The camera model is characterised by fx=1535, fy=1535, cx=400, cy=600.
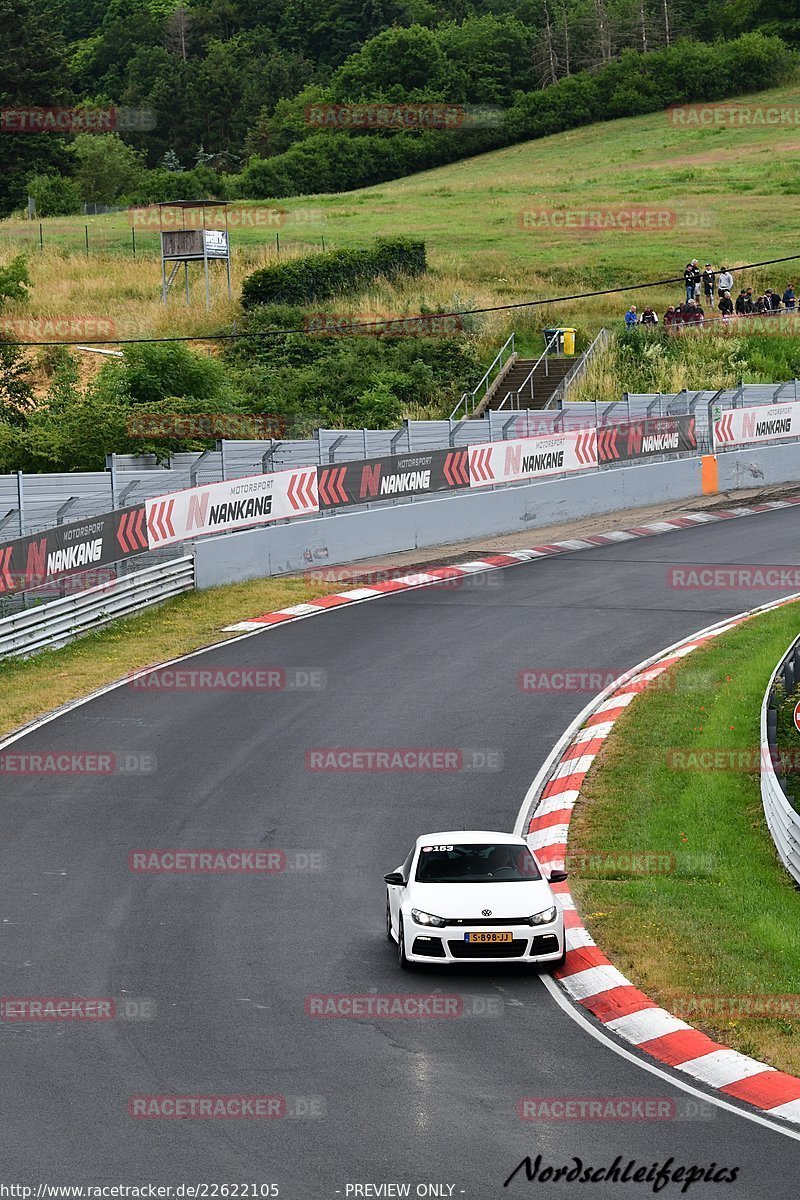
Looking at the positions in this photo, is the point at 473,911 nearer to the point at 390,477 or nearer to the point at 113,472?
the point at 113,472

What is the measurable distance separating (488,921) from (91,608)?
15.6m

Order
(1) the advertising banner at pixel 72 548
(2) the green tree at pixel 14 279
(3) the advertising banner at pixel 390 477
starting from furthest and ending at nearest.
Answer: (2) the green tree at pixel 14 279
(3) the advertising banner at pixel 390 477
(1) the advertising banner at pixel 72 548

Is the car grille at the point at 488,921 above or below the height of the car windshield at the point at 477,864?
below

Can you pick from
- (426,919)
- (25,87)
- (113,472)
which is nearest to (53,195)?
(25,87)

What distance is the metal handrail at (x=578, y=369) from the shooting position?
45.8 m

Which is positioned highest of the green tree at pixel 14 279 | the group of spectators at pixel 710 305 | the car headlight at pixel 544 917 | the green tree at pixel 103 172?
the green tree at pixel 103 172

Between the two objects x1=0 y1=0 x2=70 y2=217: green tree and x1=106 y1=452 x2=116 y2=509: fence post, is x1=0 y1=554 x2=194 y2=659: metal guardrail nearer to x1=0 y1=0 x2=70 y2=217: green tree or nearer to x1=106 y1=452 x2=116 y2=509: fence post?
x1=106 y1=452 x2=116 y2=509: fence post

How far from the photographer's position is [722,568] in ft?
105

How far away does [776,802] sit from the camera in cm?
1675

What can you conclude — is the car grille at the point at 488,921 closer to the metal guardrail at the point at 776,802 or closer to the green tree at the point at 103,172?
the metal guardrail at the point at 776,802

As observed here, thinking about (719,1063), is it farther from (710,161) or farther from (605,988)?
(710,161)

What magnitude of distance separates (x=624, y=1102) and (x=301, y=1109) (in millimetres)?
2263

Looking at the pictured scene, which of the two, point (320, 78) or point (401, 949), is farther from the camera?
point (320, 78)

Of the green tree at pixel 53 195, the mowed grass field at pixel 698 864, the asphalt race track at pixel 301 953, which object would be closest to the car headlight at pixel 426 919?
the asphalt race track at pixel 301 953
